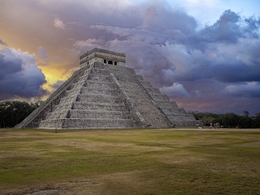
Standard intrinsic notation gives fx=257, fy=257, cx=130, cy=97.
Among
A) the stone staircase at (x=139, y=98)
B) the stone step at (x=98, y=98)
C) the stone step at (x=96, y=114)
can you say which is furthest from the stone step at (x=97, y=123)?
the stone step at (x=98, y=98)

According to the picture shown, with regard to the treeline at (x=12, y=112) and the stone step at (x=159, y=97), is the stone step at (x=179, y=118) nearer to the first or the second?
the stone step at (x=159, y=97)

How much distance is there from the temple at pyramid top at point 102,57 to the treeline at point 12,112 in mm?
17772

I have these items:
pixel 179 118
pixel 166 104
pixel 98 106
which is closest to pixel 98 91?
pixel 98 106

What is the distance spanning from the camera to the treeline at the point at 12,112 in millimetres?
58000

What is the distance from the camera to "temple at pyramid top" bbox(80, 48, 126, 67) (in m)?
50.5

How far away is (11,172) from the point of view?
7.59 metres

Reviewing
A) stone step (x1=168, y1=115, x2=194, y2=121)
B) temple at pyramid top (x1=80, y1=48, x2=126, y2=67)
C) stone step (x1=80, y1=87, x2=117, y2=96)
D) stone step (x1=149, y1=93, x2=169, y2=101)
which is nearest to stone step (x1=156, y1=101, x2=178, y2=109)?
stone step (x1=149, y1=93, x2=169, y2=101)

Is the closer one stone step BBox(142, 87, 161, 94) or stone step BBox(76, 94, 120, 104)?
stone step BBox(76, 94, 120, 104)

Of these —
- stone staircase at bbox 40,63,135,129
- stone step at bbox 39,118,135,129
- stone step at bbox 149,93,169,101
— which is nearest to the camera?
stone step at bbox 39,118,135,129

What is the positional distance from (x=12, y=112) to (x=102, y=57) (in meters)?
25.2

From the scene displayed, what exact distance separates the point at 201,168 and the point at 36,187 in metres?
4.80

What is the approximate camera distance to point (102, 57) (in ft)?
167

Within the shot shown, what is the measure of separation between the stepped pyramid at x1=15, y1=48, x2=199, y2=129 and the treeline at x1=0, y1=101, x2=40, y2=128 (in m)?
15.3

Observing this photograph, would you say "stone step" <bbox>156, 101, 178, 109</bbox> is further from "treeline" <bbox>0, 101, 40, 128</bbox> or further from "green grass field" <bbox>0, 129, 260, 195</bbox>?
"green grass field" <bbox>0, 129, 260, 195</bbox>
